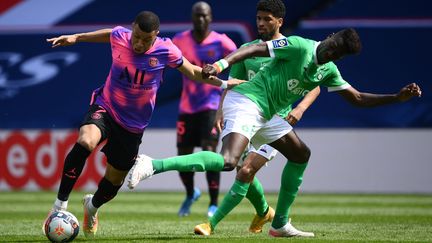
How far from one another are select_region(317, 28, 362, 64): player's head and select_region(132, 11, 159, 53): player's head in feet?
5.14

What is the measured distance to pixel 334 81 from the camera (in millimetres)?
8773

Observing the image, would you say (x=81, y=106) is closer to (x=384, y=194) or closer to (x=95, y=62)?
(x=95, y=62)

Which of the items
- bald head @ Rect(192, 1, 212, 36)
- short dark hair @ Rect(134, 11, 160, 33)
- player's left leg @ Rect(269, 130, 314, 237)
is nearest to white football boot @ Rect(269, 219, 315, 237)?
player's left leg @ Rect(269, 130, 314, 237)

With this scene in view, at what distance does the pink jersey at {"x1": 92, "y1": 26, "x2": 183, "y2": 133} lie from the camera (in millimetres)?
8484

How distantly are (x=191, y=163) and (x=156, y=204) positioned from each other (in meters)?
7.02

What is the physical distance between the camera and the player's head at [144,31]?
809 centimetres

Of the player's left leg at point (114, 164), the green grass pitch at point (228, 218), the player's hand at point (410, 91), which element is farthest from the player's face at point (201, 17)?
the player's hand at point (410, 91)

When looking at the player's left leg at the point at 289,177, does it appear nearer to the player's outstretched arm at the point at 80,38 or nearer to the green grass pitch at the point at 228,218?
the green grass pitch at the point at 228,218

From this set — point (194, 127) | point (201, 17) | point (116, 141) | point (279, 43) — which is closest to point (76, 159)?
point (116, 141)

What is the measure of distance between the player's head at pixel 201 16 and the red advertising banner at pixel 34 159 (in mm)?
5772

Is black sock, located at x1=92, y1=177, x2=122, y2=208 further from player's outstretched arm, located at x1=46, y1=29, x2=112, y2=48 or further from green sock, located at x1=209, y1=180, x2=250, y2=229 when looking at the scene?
player's outstretched arm, located at x1=46, y1=29, x2=112, y2=48

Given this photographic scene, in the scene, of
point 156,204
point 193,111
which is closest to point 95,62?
point 156,204

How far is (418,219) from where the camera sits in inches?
446

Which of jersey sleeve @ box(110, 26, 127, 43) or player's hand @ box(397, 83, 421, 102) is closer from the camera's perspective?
player's hand @ box(397, 83, 421, 102)
